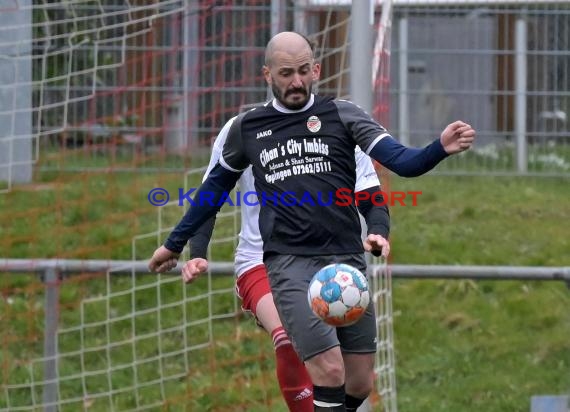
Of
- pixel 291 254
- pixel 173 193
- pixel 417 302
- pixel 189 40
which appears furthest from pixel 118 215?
pixel 291 254

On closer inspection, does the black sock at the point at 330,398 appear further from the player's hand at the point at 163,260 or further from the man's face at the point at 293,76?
the man's face at the point at 293,76

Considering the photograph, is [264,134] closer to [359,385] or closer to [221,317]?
[359,385]

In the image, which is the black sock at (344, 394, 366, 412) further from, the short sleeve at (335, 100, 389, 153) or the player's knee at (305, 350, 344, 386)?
the short sleeve at (335, 100, 389, 153)

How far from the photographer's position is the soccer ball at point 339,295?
6.24 metres

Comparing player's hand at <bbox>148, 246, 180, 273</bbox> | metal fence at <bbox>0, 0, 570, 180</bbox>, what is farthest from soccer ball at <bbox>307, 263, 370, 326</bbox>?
metal fence at <bbox>0, 0, 570, 180</bbox>

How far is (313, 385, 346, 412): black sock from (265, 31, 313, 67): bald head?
1.51m

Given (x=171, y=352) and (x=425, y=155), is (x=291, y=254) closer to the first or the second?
(x=425, y=155)

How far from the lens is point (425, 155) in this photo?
6176 mm

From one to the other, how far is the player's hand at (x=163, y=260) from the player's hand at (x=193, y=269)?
14cm

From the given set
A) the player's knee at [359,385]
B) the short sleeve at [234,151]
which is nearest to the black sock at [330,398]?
the player's knee at [359,385]

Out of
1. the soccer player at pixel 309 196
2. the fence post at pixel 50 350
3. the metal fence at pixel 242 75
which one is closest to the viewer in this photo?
the soccer player at pixel 309 196

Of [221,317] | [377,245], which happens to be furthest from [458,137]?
[221,317]

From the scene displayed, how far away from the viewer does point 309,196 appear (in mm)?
6641

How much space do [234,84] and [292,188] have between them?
4.40 metres
